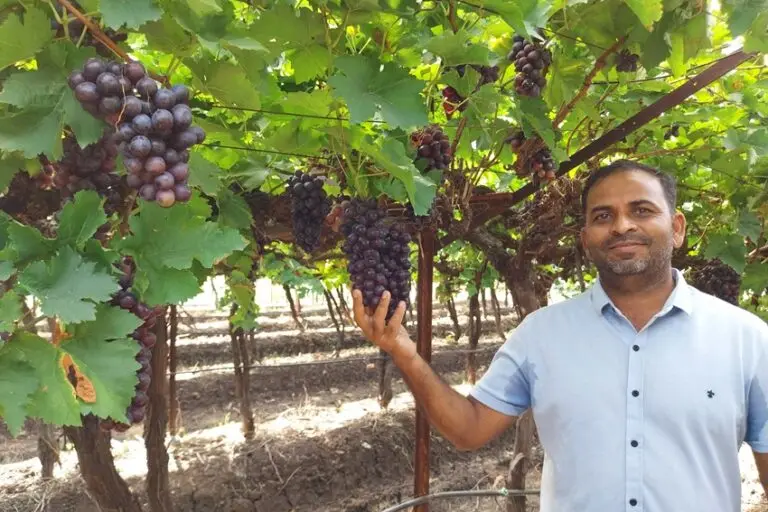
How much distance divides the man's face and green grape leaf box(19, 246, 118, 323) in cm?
152

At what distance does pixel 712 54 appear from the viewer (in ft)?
8.41

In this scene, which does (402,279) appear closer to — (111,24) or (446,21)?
(446,21)

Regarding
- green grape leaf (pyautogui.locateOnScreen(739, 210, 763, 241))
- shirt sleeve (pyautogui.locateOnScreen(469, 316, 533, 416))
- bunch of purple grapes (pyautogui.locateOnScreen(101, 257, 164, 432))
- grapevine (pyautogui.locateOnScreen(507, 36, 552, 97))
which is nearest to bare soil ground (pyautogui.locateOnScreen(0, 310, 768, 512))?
green grape leaf (pyautogui.locateOnScreen(739, 210, 763, 241))

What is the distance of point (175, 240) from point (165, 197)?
236 millimetres

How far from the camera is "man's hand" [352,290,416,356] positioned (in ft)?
6.02

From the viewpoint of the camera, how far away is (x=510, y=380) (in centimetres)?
214

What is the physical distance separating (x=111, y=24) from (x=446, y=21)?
3.57 feet

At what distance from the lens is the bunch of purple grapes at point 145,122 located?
1.00 m

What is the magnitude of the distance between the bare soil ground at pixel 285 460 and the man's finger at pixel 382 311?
4.36m

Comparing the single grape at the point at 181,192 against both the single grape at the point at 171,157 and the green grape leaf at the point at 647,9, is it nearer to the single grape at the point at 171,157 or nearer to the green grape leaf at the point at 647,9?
the single grape at the point at 171,157

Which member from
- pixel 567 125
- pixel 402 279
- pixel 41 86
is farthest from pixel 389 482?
pixel 41 86

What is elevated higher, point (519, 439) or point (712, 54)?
point (712, 54)

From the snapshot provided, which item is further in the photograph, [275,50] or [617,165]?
[617,165]

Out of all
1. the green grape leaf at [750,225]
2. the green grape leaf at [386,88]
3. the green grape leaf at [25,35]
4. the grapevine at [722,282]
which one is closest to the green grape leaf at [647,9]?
the green grape leaf at [386,88]
